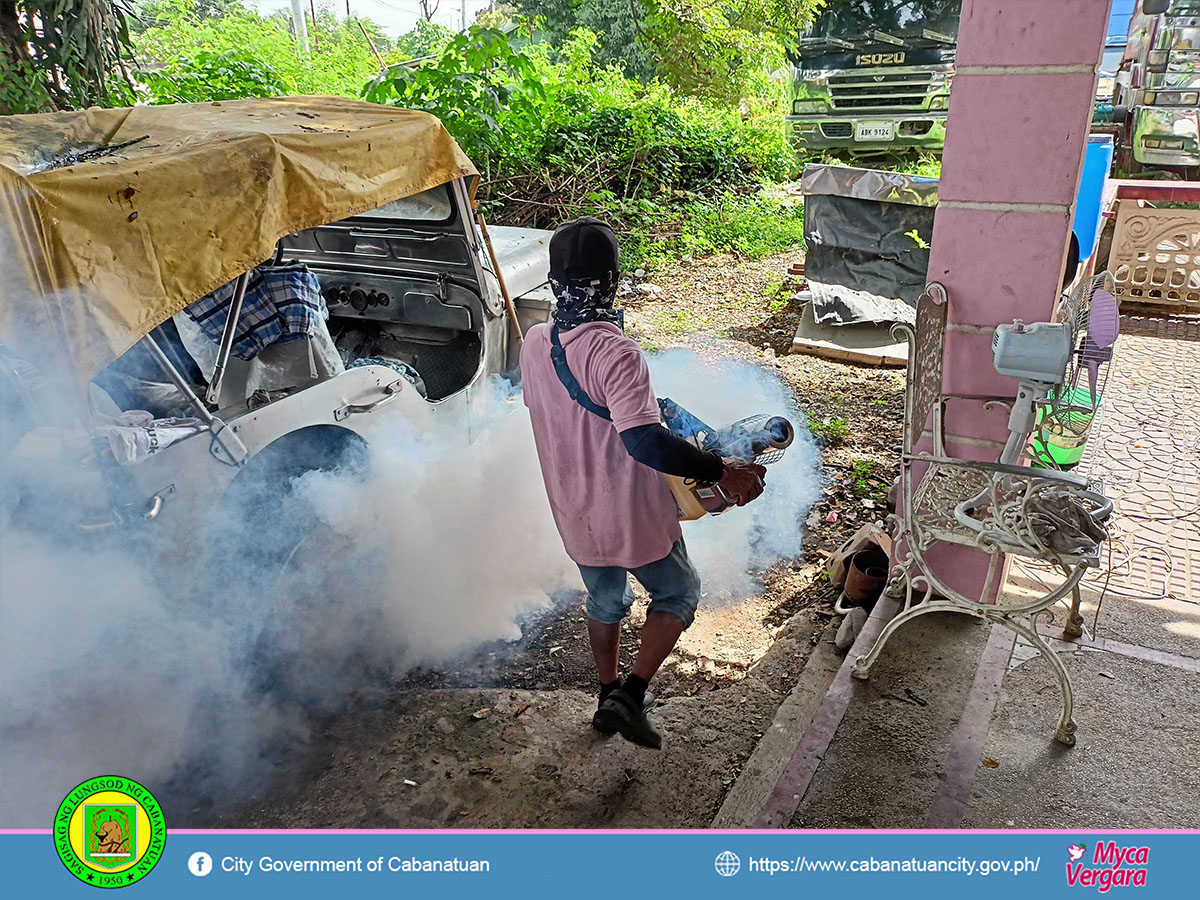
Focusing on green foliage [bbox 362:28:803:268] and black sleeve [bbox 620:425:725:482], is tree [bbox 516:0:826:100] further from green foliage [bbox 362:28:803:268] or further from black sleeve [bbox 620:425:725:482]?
black sleeve [bbox 620:425:725:482]

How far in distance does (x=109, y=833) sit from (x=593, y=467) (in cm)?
157

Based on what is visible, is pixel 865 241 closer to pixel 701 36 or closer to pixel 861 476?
pixel 861 476

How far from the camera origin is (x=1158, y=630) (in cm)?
331

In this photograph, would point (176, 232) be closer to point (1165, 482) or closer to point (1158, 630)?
point (1158, 630)

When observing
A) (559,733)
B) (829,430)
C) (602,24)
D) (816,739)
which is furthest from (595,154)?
(816,739)

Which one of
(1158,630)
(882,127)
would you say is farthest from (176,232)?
(882,127)

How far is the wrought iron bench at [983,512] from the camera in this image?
7.93ft

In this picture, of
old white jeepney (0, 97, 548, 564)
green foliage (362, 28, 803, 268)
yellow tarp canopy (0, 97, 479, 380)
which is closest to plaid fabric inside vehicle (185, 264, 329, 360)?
old white jeepney (0, 97, 548, 564)

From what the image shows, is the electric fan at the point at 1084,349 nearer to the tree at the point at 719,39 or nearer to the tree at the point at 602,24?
the tree at the point at 719,39

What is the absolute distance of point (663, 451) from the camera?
2.36 m

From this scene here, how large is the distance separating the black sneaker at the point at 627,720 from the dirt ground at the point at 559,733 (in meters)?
0.09

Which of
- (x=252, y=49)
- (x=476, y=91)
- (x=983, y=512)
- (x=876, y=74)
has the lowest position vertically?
(x=983, y=512)

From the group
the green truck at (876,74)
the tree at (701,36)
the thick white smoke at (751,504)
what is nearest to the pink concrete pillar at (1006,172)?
the thick white smoke at (751,504)

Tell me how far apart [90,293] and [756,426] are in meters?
2.00
